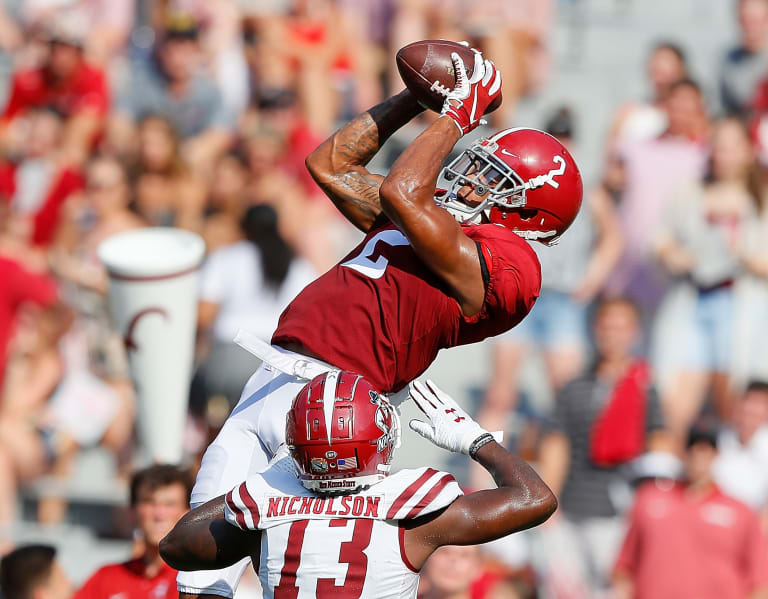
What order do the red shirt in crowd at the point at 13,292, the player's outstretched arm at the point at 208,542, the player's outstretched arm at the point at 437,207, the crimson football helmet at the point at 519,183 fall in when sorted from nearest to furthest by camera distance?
the player's outstretched arm at the point at 208,542 < the player's outstretched arm at the point at 437,207 < the crimson football helmet at the point at 519,183 < the red shirt in crowd at the point at 13,292

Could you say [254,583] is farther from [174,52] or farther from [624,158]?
[174,52]

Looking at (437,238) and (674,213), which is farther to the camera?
(674,213)

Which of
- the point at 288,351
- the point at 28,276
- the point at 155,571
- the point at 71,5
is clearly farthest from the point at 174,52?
the point at 288,351

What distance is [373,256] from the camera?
418 centimetres

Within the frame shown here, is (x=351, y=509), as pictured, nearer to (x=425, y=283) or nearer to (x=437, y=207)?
(x=425, y=283)

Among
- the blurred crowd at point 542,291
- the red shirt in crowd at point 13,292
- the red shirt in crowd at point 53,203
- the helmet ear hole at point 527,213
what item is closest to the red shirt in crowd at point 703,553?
the blurred crowd at point 542,291

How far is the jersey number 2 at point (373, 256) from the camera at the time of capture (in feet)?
13.5

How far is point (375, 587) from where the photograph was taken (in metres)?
3.57

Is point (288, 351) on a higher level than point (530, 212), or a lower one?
lower

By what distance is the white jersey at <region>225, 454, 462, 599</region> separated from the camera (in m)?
3.54

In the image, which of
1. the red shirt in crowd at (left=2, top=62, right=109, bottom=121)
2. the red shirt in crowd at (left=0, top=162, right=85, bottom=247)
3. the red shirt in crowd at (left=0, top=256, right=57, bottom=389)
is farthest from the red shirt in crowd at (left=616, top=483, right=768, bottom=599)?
the red shirt in crowd at (left=2, top=62, right=109, bottom=121)

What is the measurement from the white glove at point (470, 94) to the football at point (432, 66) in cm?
3

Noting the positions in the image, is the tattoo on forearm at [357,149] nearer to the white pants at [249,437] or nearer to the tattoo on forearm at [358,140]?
the tattoo on forearm at [358,140]

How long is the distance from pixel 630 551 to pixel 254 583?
1.96 meters
